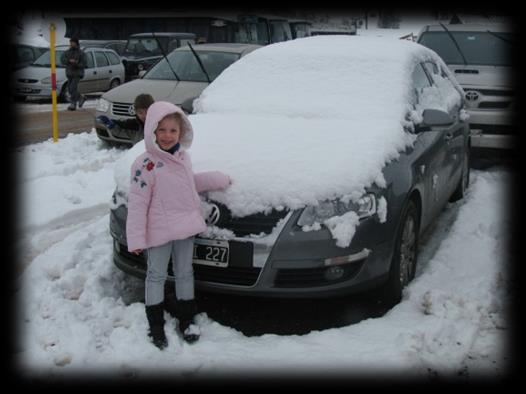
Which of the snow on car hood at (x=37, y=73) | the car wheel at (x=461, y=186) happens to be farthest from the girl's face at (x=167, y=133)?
the snow on car hood at (x=37, y=73)

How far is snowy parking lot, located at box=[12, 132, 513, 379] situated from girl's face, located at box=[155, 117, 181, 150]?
3.55 feet

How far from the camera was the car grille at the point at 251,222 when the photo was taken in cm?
349

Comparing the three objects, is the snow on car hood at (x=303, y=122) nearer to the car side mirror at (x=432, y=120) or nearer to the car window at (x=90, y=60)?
the car side mirror at (x=432, y=120)

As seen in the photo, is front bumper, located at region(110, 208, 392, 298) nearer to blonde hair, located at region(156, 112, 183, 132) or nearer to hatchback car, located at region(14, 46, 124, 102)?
blonde hair, located at region(156, 112, 183, 132)

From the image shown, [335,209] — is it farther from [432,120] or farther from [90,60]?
[90,60]

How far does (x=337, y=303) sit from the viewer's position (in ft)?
13.6

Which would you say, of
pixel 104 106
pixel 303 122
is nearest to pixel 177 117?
pixel 303 122

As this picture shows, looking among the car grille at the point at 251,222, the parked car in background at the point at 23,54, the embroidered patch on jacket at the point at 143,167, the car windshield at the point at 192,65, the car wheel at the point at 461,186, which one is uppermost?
the parked car in background at the point at 23,54

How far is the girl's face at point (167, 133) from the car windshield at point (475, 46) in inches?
260

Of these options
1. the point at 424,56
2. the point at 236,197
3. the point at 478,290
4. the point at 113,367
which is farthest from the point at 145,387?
the point at 424,56

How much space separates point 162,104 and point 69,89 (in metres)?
11.9

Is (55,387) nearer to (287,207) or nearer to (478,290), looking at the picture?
(287,207)

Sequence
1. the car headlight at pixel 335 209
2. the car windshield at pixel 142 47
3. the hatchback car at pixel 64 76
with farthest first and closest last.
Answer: the car windshield at pixel 142 47, the hatchback car at pixel 64 76, the car headlight at pixel 335 209

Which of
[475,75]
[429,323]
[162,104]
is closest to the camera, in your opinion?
[162,104]
